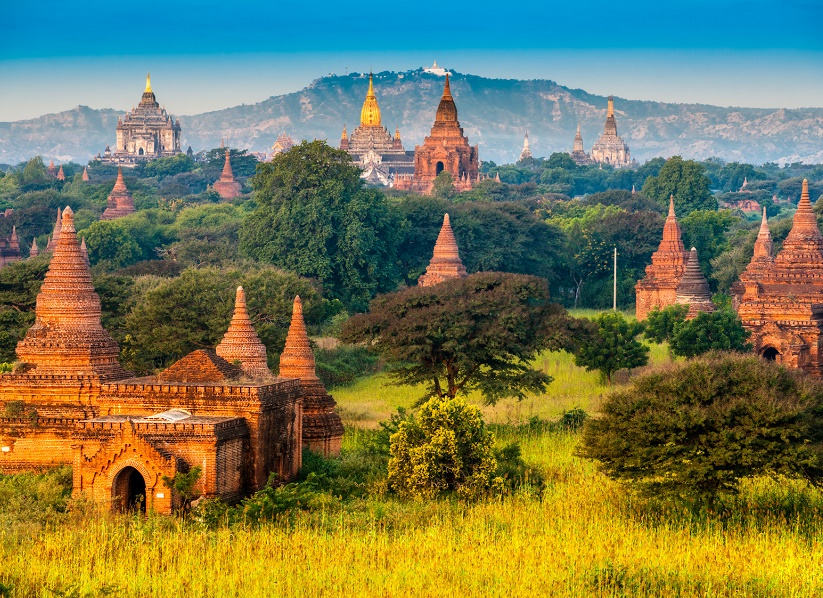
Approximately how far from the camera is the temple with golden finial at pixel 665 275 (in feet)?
254

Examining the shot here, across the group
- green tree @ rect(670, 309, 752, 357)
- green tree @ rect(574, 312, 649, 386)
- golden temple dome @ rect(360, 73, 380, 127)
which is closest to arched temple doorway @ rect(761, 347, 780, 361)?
green tree @ rect(670, 309, 752, 357)

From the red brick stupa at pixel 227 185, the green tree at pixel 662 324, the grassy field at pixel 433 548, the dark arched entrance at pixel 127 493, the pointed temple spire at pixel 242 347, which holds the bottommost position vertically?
the grassy field at pixel 433 548

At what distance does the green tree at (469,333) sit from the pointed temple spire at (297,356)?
7.37 meters

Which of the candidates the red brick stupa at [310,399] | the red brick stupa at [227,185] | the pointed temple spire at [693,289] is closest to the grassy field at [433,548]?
the red brick stupa at [310,399]

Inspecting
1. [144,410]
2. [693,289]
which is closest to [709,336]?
[693,289]

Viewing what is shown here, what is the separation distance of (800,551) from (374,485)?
8.75 meters

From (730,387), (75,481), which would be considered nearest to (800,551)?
(730,387)

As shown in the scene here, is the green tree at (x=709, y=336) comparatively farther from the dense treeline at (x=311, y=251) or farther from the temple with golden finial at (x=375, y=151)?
the temple with golden finial at (x=375, y=151)

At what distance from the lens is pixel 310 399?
4044 centimetres

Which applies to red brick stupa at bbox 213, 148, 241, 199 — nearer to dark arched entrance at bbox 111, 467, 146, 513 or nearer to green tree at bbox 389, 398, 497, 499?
green tree at bbox 389, 398, 497, 499

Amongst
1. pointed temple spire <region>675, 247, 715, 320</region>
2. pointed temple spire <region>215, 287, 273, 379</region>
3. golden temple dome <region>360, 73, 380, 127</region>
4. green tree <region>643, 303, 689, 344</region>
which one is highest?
golden temple dome <region>360, 73, 380, 127</region>

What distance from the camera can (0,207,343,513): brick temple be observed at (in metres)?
34.1

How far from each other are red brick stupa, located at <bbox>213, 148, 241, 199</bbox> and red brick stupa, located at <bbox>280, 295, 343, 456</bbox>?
348ft

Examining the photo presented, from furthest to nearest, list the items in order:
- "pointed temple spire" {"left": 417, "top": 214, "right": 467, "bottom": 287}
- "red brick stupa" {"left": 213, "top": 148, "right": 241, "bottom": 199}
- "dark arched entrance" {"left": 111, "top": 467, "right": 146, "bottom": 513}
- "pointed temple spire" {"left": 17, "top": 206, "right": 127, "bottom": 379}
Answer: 1. "red brick stupa" {"left": 213, "top": 148, "right": 241, "bottom": 199}
2. "pointed temple spire" {"left": 417, "top": 214, "right": 467, "bottom": 287}
3. "pointed temple spire" {"left": 17, "top": 206, "right": 127, "bottom": 379}
4. "dark arched entrance" {"left": 111, "top": 467, "right": 146, "bottom": 513}
